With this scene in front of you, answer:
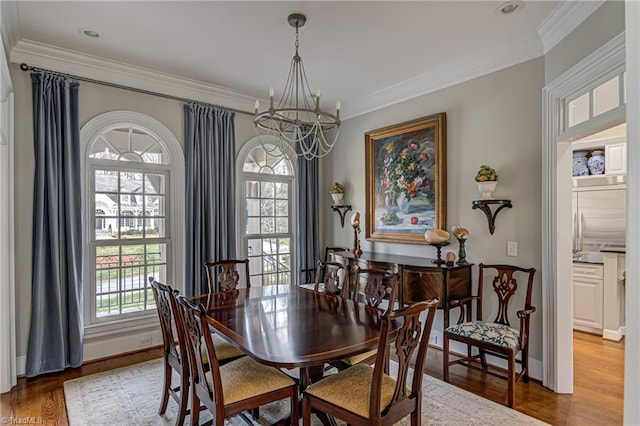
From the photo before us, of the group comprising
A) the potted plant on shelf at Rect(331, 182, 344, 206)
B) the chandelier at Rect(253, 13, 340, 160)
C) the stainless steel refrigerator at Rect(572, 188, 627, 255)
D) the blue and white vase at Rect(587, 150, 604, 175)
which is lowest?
the stainless steel refrigerator at Rect(572, 188, 627, 255)

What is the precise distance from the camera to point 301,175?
5.17 metres

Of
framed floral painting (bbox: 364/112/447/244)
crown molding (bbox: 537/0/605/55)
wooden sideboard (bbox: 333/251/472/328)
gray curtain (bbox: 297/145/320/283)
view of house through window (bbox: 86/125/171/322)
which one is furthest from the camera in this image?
gray curtain (bbox: 297/145/320/283)

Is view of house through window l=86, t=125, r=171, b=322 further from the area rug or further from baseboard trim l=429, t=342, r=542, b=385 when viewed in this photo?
baseboard trim l=429, t=342, r=542, b=385

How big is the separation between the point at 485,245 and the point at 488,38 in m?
1.91

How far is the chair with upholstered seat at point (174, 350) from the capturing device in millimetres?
2174

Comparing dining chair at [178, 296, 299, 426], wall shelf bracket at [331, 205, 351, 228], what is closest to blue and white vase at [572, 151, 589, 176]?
wall shelf bracket at [331, 205, 351, 228]

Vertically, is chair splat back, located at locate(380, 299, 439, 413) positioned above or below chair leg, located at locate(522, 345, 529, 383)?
above

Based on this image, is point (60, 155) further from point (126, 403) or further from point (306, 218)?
point (306, 218)

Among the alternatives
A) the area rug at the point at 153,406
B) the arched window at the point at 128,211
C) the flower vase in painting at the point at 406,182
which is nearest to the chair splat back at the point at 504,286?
the area rug at the point at 153,406

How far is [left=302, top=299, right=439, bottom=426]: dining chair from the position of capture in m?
1.70

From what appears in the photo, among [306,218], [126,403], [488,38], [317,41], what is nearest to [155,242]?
[126,403]

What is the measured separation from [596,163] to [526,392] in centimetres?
341

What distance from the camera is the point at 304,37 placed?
305 centimetres

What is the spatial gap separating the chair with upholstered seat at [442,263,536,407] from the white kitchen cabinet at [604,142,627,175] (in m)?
2.58
